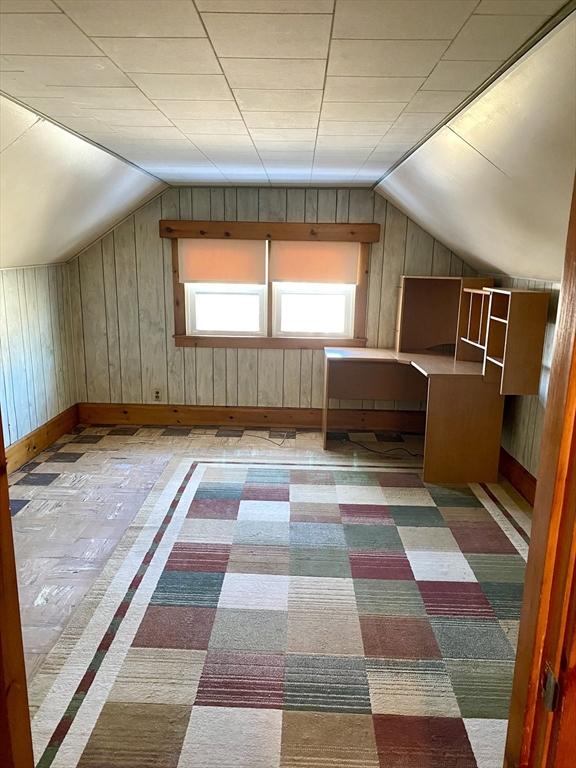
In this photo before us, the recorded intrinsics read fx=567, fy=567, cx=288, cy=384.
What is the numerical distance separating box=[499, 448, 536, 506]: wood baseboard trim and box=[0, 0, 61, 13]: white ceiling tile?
11.2 feet

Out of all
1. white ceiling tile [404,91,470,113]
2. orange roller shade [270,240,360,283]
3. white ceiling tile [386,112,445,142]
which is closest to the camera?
white ceiling tile [404,91,470,113]

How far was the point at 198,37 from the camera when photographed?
1688mm

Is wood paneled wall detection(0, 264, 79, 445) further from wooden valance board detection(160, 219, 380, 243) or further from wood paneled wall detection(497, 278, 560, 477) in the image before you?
wood paneled wall detection(497, 278, 560, 477)

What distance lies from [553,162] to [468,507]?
7.28 feet

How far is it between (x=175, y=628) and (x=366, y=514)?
1.50 metres

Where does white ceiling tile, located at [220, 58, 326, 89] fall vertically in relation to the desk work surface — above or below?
above

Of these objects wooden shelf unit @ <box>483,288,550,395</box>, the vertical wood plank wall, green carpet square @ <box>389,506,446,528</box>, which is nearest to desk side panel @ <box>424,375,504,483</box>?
wooden shelf unit @ <box>483,288,550,395</box>

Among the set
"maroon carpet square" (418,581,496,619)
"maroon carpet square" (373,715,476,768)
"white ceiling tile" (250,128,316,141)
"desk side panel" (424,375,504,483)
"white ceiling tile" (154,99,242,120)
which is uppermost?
"white ceiling tile" (250,128,316,141)

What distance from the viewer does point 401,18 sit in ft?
5.07

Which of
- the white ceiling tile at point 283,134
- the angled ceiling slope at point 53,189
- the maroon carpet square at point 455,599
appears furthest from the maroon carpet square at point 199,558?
the white ceiling tile at point 283,134

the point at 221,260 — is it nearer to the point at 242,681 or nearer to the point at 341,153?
the point at 341,153

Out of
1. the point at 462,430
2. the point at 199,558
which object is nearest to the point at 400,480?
the point at 462,430

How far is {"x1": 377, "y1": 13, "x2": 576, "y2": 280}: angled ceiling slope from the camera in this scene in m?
1.75

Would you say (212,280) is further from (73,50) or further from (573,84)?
(573,84)
